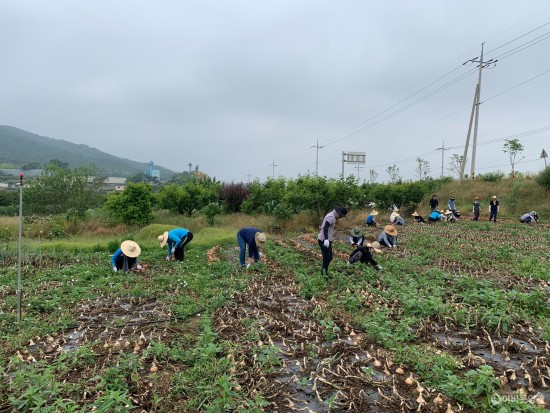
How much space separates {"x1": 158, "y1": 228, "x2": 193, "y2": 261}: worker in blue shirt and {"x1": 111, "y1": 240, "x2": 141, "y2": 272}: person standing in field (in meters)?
1.27

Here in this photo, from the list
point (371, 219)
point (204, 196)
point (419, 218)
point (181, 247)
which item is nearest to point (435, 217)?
point (419, 218)

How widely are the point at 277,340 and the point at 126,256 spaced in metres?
6.11

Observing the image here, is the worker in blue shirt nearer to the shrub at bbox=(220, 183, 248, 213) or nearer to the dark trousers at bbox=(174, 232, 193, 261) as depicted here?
the dark trousers at bbox=(174, 232, 193, 261)

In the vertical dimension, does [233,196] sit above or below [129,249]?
above

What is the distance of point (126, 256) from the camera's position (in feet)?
32.6

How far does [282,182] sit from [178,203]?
7.28m

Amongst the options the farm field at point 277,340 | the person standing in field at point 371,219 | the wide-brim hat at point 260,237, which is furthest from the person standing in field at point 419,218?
the wide-brim hat at point 260,237

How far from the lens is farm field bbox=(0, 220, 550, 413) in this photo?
3.62 metres

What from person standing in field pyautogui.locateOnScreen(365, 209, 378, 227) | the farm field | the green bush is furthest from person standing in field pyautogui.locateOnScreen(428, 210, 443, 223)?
the farm field

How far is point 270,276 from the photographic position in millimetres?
9617

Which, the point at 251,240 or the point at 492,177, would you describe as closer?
the point at 251,240

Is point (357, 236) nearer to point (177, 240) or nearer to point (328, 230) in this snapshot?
point (328, 230)

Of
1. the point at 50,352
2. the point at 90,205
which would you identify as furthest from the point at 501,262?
the point at 90,205

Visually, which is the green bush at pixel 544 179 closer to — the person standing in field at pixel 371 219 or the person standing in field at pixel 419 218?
the person standing in field at pixel 419 218
